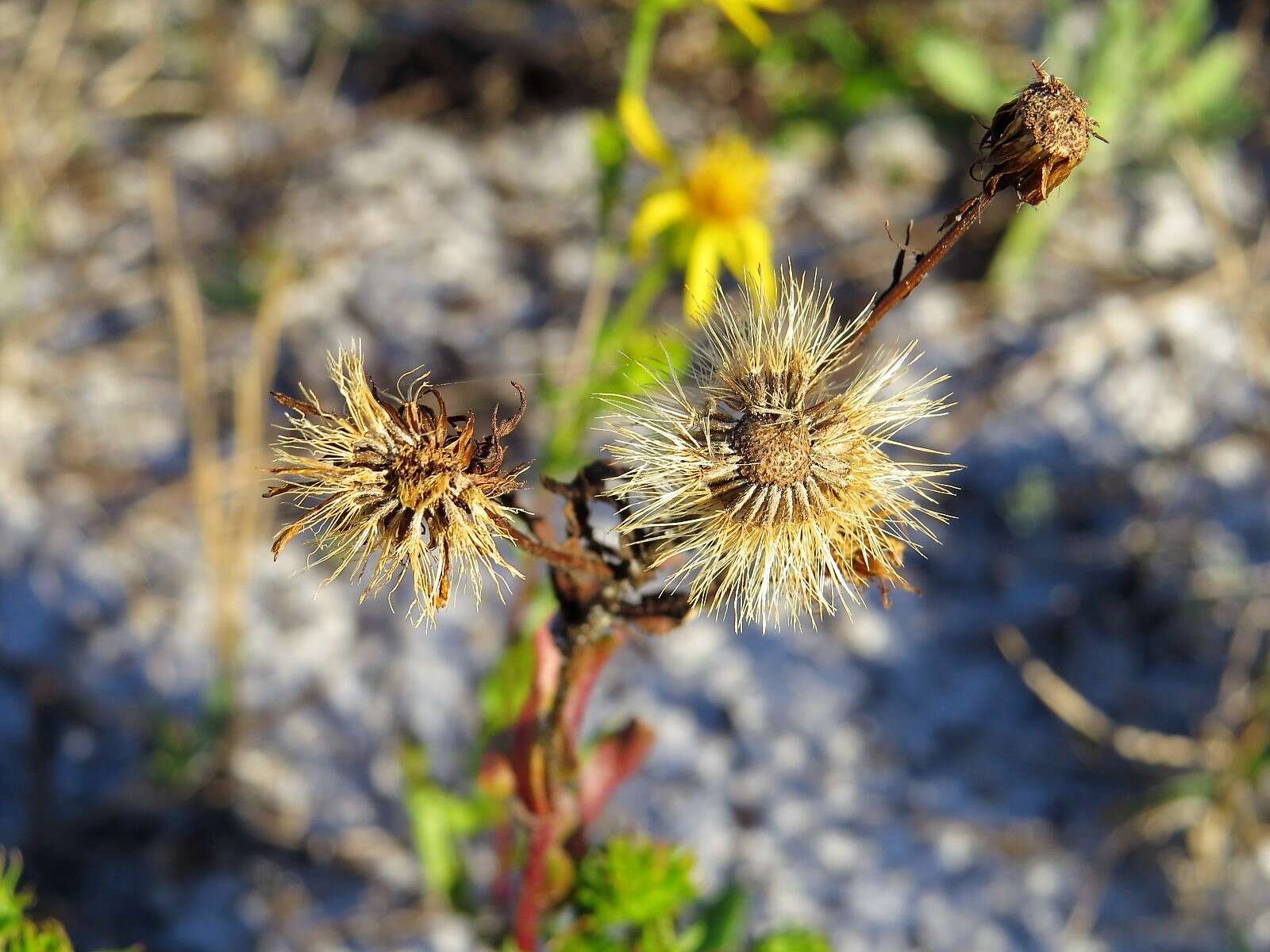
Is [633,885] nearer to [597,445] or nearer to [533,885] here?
[533,885]

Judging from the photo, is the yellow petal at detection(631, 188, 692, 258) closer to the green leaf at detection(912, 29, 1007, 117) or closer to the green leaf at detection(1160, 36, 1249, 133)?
the green leaf at detection(912, 29, 1007, 117)

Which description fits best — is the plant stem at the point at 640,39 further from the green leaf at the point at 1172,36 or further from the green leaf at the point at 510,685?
the green leaf at the point at 1172,36

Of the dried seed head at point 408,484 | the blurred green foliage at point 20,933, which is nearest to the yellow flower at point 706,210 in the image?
the dried seed head at point 408,484

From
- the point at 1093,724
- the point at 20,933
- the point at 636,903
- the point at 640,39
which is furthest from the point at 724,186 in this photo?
the point at 20,933

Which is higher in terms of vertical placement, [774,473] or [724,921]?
[774,473]

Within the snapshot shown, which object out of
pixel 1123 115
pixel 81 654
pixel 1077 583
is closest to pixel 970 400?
pixel 1077 583
